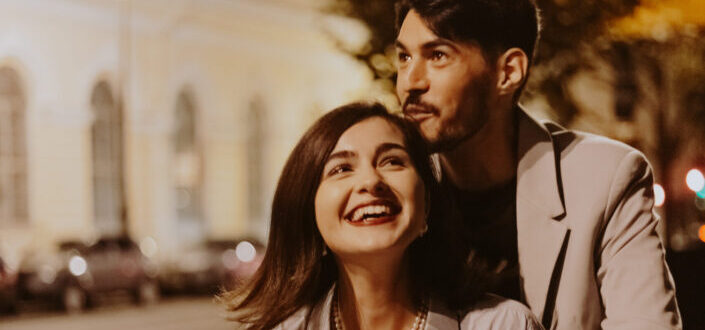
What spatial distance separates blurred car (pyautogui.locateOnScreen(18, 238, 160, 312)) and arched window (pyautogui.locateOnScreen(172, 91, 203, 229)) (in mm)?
5088

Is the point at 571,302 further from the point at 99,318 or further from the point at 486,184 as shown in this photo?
the point at 99,318

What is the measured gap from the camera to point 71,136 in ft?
76.9

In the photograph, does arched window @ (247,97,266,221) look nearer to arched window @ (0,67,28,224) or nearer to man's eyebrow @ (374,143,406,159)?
arched window @ (0,67,28,224)

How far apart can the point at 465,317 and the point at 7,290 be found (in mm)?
17007

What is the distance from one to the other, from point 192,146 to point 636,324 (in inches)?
938

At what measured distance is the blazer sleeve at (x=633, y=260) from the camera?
2639 mm

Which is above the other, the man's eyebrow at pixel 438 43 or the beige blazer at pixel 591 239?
the man's eyebrow at pixel 438 43

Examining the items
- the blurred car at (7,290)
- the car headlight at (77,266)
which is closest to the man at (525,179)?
the blurred car at (7,290)

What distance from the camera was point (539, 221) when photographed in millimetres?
2939

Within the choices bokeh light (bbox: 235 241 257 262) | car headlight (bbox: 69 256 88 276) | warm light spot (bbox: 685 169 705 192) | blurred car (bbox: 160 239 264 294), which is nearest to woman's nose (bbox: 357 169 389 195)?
warm light spot (bbox: 685 169 705 192)

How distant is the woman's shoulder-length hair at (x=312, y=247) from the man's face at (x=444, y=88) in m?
0.07

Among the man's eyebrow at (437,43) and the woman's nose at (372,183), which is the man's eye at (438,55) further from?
the woman's nose at (372,183)

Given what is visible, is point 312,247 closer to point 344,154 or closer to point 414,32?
point 344,154

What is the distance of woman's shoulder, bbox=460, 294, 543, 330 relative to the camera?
2.79 meters
